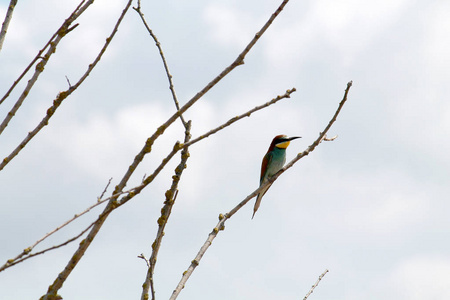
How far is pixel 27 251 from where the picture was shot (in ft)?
5.83

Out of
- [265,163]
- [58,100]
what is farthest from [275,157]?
[58,100]

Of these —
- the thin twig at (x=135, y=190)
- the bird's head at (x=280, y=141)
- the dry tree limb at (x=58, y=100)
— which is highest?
the bird's head at (x=280, y=141)

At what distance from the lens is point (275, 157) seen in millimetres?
9680

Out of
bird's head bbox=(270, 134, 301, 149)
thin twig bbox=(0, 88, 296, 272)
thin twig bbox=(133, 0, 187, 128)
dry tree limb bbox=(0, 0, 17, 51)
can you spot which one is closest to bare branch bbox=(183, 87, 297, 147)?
thin twig bbox=(0, 88, 296, 272)

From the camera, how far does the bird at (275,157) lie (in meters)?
9.64

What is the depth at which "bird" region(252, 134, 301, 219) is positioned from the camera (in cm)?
964

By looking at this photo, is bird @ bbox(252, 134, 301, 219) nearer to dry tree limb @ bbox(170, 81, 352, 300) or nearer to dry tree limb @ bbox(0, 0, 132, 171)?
dry tree limb @ bbox(170, 81, 352, 300)

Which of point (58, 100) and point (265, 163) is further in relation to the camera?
point (265, 163)

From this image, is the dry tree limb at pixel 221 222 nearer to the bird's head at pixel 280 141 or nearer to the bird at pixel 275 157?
the bird at pixel 275 157

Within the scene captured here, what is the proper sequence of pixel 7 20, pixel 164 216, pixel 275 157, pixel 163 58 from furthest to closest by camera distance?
pixel 275 157 < pixel 163 58 < pixel 164 216 < pixel 7 20

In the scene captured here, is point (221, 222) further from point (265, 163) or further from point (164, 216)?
point (265, 163)

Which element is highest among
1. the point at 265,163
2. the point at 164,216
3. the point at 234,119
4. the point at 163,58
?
the point at 265,163

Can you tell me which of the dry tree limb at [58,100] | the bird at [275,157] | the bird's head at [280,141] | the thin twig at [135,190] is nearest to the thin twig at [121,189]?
the thin twig at [135,190]

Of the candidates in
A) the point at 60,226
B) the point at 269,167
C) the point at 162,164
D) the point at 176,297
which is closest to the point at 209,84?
the point at 162,164
